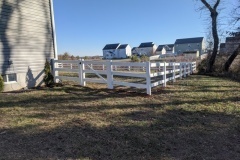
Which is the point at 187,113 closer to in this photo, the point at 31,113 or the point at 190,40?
the point at 31,113

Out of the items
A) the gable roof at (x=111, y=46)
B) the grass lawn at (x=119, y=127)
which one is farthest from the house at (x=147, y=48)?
the grass lawn at (x=119, y=127)

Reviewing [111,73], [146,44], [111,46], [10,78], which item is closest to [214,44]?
[111,73]

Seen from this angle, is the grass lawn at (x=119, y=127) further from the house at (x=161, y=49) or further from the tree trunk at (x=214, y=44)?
the house at (x=161, y=49)

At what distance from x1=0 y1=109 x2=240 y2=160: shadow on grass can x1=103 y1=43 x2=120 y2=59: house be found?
6954 centimetres

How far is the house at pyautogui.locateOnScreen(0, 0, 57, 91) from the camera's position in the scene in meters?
7.82

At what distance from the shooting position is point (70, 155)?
10.3 ft

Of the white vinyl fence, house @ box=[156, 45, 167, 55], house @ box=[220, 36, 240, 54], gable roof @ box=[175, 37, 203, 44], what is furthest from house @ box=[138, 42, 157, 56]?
the white vinyl fence

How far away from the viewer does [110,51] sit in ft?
244

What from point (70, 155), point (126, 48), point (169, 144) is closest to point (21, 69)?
point (70, 155)

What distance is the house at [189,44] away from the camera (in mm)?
70812

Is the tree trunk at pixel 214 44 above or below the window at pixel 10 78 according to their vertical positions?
above

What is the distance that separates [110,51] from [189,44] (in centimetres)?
2713

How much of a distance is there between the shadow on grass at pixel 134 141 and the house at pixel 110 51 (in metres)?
69.5

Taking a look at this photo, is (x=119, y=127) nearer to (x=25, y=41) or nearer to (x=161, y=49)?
(x=25, y=41)
